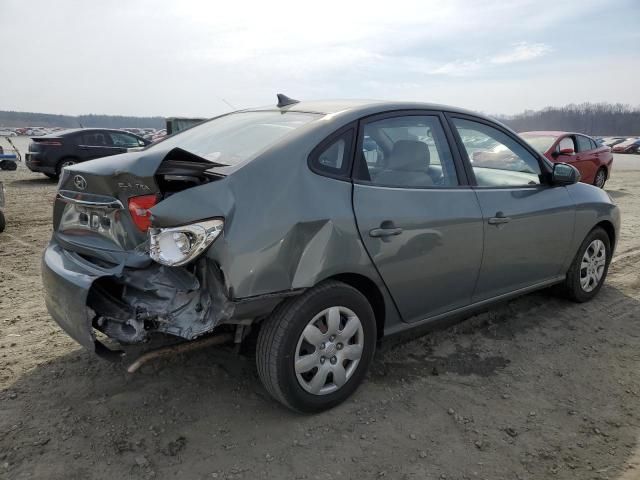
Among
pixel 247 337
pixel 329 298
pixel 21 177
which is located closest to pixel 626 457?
pixel 329 298

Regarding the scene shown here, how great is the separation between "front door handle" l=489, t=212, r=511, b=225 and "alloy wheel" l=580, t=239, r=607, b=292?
4.52 feet

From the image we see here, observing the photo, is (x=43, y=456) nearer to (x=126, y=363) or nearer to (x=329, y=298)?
(x=126, y=363)

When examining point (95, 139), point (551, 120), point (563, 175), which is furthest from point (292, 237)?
point (551, 120)

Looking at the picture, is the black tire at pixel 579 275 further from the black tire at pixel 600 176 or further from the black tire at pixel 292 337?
the black tire at pixel 600 176

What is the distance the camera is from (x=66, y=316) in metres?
2.54

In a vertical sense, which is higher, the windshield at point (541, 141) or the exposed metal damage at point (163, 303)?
the windshield at point (541, 141)

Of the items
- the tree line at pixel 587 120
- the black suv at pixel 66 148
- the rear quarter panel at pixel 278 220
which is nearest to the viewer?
the rear quarter panel at pixel 278 220

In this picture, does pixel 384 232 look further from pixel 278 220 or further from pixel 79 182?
pixel 79 182

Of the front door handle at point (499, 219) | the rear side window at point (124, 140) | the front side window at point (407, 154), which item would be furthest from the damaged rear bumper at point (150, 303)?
the rear side window at point (124, 140)

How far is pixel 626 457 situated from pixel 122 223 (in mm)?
2755

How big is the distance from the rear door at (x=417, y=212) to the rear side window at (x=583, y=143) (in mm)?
10009

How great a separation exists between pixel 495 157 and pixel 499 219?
1.88ft

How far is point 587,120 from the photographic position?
4309 inches

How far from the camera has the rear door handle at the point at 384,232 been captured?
107 inches
